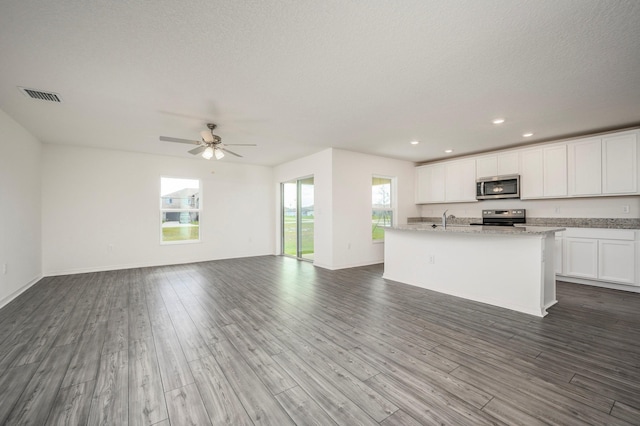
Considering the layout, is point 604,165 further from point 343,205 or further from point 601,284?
point 343,205

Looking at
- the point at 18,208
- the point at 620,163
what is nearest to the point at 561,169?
the point at 620,163

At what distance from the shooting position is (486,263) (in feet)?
11.8

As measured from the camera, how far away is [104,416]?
157 cm

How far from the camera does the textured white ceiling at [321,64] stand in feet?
6.08

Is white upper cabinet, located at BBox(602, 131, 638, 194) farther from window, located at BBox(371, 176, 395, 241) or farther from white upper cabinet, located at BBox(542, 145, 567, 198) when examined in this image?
window, located at BBox(371, 176, 395, 241)

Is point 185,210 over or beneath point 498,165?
beneath

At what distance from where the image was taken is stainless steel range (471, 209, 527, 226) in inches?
216

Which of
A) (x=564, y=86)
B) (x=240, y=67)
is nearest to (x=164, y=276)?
(x=240, y=67)

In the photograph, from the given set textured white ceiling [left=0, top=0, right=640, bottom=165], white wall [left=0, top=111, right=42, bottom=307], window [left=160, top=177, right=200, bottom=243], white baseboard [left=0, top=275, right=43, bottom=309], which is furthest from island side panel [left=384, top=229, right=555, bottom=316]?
white wall [left=0, top=111, right=42, bottom=307]

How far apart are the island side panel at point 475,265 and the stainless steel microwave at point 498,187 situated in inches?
98.1

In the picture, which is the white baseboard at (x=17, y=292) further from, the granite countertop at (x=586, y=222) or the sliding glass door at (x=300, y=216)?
the granite countertop at (x=586, y=222)

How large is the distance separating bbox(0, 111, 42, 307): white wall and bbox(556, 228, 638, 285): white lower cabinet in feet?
28.5

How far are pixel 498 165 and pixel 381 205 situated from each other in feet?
8.63

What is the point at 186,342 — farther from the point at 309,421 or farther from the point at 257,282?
the point at 257,282
